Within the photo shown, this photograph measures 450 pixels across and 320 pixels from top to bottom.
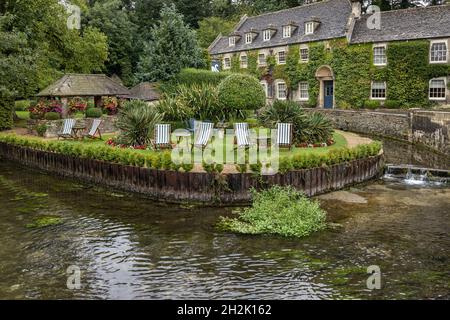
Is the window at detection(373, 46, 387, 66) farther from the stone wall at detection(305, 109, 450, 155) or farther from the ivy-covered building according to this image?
the stone wall at detection(305, 109, 450, 155)

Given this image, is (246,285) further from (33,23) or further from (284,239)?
(33,23)

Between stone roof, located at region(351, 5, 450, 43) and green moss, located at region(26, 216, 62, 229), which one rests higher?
stone roof, located at region(351, 5, 450, 43)

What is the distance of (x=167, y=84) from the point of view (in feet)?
123

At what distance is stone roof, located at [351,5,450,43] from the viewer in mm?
33703

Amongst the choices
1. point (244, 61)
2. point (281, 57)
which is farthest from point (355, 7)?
point (244, 61)

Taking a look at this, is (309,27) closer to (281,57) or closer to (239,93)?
(281,57)

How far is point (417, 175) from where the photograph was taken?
19594mm

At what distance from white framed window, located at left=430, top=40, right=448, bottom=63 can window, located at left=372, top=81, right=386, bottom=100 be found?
4.03 meters

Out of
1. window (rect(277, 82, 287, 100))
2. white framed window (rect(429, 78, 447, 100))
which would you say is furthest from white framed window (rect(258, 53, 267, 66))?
white framed window (rect(429, 78, 447, 100))

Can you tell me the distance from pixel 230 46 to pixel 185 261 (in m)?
41.6

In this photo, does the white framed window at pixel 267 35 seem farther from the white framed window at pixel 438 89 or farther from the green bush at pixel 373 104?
the white framed window at pixel 438 89

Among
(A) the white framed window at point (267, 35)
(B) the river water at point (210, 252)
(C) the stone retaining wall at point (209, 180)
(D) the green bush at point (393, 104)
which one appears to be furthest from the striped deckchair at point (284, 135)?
(A) the white framed window at point (267, 35)

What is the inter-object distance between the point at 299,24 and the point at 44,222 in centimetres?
3531

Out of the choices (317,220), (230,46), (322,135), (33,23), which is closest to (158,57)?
(33,23)
